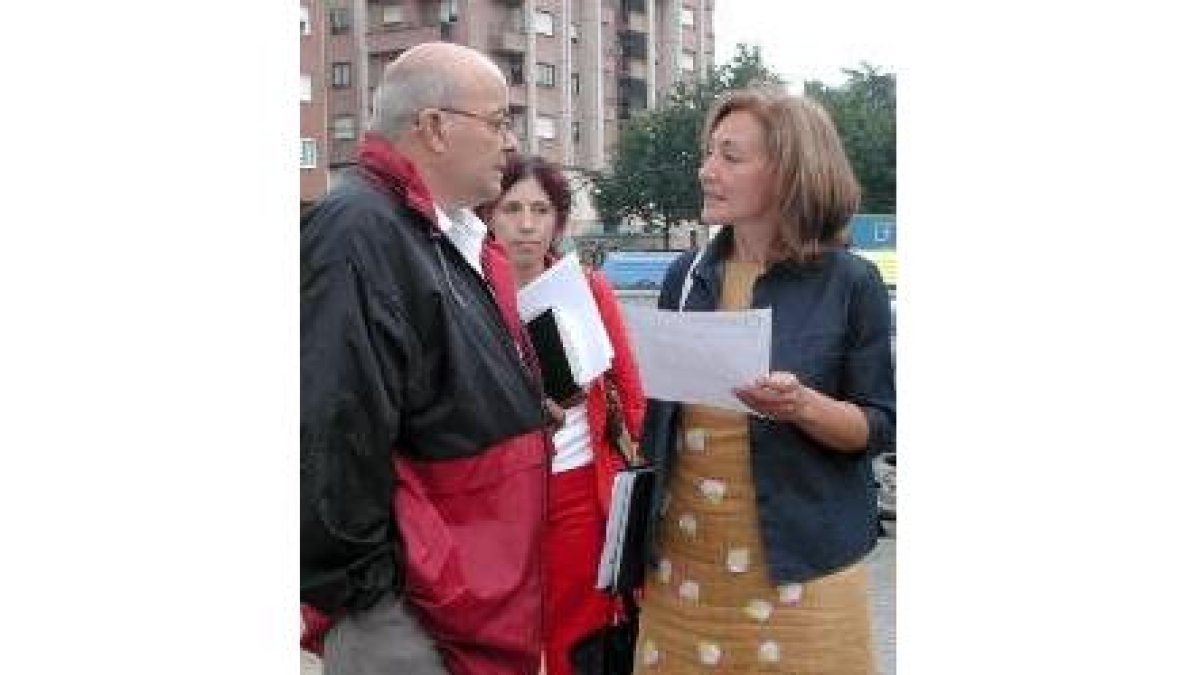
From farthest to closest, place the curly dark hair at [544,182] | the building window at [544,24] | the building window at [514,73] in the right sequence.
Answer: the building window at [544,24] < the curly dark hair at [544,182] < the building window at [514,73]

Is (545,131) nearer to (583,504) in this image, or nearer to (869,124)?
(583,504)

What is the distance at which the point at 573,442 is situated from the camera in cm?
262

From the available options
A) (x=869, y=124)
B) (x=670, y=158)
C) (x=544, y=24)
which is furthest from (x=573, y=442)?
(x=544, y=24)

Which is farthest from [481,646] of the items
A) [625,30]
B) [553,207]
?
[625,30]

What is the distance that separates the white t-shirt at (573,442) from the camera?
102 inches

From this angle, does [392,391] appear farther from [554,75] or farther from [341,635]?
[554,75]

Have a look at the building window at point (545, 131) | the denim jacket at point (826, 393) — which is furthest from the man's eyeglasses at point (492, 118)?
the building window at point (545, 131)

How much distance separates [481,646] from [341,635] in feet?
0.65

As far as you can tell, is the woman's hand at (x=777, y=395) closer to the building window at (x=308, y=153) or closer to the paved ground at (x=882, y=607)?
the paved ground at (x=882, y=607)

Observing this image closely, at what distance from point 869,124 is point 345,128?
0.75 meters

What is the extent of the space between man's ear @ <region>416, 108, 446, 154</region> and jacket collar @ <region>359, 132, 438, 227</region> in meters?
0.06

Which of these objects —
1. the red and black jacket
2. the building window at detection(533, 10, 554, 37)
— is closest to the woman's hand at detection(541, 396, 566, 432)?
the red and black jacket

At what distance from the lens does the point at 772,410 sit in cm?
185

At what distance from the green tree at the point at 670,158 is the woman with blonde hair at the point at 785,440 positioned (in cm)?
10
